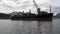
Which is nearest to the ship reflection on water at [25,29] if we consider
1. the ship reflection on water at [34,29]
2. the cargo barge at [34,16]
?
the ship reflection on water at [34,29]

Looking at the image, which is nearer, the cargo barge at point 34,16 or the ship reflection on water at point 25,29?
the ship reflection on water at point 25,29

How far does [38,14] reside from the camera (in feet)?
166

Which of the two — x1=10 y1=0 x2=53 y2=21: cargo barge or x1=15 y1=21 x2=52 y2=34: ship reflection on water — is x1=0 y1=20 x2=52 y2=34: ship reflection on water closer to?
x1=15 y1=21 x2=52 y2=34: ship reflection on water

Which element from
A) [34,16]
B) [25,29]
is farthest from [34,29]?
[34,16]

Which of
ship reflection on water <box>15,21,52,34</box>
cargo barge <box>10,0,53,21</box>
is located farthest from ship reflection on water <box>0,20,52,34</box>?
cargo barge <box>10,0,53,21</box>

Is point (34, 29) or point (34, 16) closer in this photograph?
point (34, 29)

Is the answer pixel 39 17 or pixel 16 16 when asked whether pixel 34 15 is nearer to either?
pixel 39 17

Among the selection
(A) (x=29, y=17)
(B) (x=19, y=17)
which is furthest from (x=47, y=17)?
(B) (x=19, y=17)

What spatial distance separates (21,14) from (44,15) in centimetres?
879

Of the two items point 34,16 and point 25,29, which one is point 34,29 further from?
point 34,16

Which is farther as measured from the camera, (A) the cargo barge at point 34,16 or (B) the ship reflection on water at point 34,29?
(A) the cargo barge at point 34,16

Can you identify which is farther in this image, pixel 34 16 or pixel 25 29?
pixel 34 16

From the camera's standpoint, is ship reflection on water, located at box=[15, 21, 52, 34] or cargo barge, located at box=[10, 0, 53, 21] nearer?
ship reflection on water, located at box=[15, 21, 52, 34]

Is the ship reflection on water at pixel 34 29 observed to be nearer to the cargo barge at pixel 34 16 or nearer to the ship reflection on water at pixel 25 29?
the ship reflection on water at pixel 25 29
